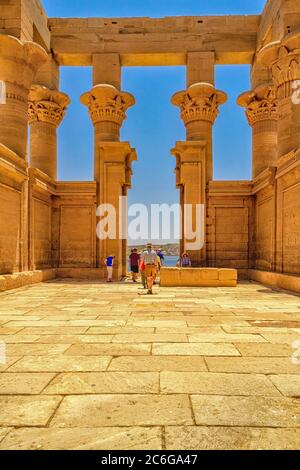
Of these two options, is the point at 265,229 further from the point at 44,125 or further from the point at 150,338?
the point at 44,125

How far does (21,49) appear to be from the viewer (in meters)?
12.9

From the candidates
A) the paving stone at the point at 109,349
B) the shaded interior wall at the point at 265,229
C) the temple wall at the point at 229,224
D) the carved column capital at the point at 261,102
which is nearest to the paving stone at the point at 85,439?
the paving stone at the point at 109,349

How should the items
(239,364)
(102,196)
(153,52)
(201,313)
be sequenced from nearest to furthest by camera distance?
(239,364) < (201,313) < (102,196) < (153,52)

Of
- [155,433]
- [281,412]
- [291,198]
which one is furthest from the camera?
[291,198]

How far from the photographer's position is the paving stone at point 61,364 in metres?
3.63

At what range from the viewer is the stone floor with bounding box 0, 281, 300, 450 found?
2340 mm

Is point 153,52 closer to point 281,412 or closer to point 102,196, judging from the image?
point 102,196

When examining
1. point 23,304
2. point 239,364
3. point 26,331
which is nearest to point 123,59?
point 23,304

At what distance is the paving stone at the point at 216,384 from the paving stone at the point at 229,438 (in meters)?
0.64

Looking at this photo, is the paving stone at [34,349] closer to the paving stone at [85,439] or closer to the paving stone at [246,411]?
the paving stone at [85,439]

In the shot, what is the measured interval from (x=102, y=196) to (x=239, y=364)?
1390cm

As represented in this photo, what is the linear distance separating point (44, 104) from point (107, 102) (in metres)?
3.12

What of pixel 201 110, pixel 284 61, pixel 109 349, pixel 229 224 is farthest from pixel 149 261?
pixel 201 110

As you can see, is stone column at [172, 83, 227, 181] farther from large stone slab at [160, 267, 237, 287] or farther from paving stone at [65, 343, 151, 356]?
paving stone at [65, 343, 151, 356]
